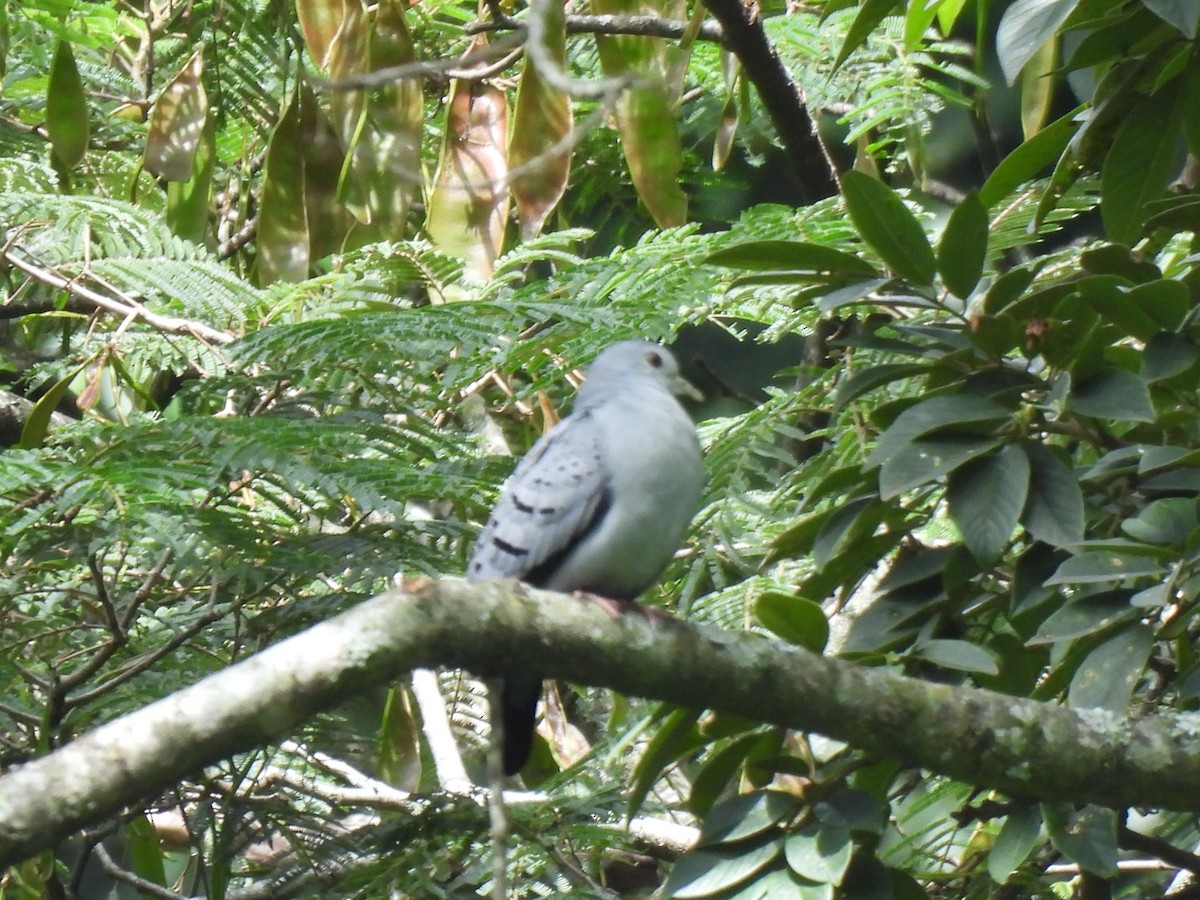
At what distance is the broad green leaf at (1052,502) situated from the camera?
232cm

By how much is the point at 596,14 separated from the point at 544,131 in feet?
1.59

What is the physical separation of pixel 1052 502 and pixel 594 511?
1.05 meters

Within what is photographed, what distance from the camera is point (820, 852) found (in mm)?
2305

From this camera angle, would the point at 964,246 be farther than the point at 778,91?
No

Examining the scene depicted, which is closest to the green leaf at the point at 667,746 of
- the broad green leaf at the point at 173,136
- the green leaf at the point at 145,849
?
the green leaf at the point at 145,849

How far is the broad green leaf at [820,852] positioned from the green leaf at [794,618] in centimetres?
33

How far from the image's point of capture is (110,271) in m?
3.78

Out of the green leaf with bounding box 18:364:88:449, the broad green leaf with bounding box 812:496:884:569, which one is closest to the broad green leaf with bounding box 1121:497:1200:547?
the broad green leaf with bounding box 812:496:884:569

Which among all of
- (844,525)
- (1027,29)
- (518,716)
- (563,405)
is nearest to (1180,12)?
(1027,29)

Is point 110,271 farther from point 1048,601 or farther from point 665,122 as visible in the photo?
point 1048,601

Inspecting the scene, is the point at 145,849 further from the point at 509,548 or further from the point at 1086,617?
the point at 1086,617

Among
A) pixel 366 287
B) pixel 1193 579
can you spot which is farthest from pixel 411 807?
pixel 1193 579

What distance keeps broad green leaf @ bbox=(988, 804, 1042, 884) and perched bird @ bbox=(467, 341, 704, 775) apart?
38.6 inches

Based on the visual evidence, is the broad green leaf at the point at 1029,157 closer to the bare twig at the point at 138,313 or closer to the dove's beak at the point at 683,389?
the dove's beak at the point at 683,389
